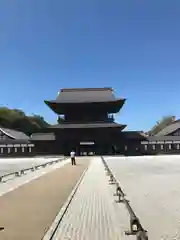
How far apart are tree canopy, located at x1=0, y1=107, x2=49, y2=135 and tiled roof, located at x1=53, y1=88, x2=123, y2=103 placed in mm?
42619

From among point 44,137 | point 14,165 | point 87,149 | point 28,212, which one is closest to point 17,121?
point 44,137

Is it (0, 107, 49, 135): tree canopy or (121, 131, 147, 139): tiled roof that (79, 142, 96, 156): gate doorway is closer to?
(121, 131, 147, 139): tiled roof

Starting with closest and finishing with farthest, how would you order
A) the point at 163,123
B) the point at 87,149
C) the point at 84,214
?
the point at 84,214 < the point at 87,149 < the point at 163,123

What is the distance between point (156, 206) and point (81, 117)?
57.7 meters

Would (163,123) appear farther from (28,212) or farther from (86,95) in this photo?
(28,212)

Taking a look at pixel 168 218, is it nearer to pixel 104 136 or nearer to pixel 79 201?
pixel 79 201

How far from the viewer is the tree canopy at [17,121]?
113688mm

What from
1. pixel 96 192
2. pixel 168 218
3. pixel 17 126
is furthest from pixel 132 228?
pixel 17 126

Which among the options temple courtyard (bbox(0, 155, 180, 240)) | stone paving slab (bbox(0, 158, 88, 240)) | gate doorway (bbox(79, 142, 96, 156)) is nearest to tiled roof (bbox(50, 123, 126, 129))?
gate doorway (bbox(79, 142, 96, 156))

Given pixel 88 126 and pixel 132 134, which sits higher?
pixel 88 126

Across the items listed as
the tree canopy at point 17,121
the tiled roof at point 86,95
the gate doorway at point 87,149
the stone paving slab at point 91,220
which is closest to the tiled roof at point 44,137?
the gate doorway at point 87,149

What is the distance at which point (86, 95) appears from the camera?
73.0 meters

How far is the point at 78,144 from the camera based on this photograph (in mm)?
65938

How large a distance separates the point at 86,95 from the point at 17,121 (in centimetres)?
4879
